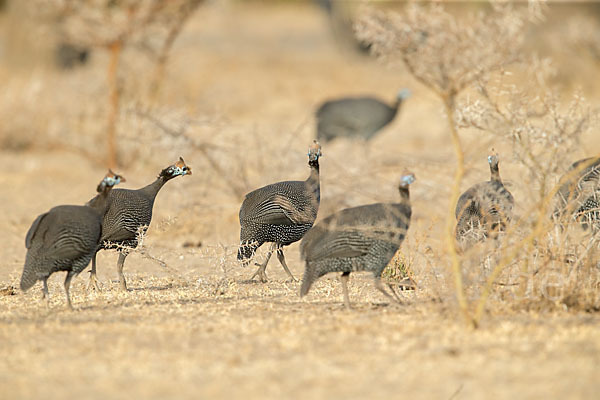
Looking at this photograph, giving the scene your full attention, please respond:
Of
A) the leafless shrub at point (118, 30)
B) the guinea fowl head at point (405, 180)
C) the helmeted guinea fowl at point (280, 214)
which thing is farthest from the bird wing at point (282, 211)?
the leafless shrub at point (118, 30)

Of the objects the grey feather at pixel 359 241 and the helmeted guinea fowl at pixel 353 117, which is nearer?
the grey feather at pixel 359 241

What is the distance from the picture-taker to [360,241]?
529cm

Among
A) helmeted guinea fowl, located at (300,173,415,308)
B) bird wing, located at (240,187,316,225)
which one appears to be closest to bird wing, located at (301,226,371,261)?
helmeted guinea fowl, located at (300,173,415,308)

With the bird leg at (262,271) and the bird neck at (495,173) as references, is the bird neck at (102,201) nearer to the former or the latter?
the bird leg at (262,271)

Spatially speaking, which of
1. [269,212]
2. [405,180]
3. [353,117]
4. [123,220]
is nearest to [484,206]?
[405,180]

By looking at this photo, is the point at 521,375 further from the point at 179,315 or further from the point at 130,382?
the point at 179,315

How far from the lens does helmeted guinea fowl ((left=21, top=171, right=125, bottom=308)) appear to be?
5445mm

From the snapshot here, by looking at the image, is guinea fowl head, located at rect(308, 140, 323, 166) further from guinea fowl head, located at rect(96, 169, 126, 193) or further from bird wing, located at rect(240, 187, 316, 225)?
guinea fowl head, located at rect(96, 169, 126, 193)

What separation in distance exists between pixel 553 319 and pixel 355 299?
4.47 ft

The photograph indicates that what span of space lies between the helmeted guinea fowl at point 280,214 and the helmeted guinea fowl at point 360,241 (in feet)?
3.95

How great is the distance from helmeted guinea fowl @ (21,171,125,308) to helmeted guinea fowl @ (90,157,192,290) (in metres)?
0.71

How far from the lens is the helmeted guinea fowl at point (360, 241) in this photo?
5289 millimetres

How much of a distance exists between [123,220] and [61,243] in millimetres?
957

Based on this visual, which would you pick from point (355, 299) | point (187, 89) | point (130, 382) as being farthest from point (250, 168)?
point (130, 382)
